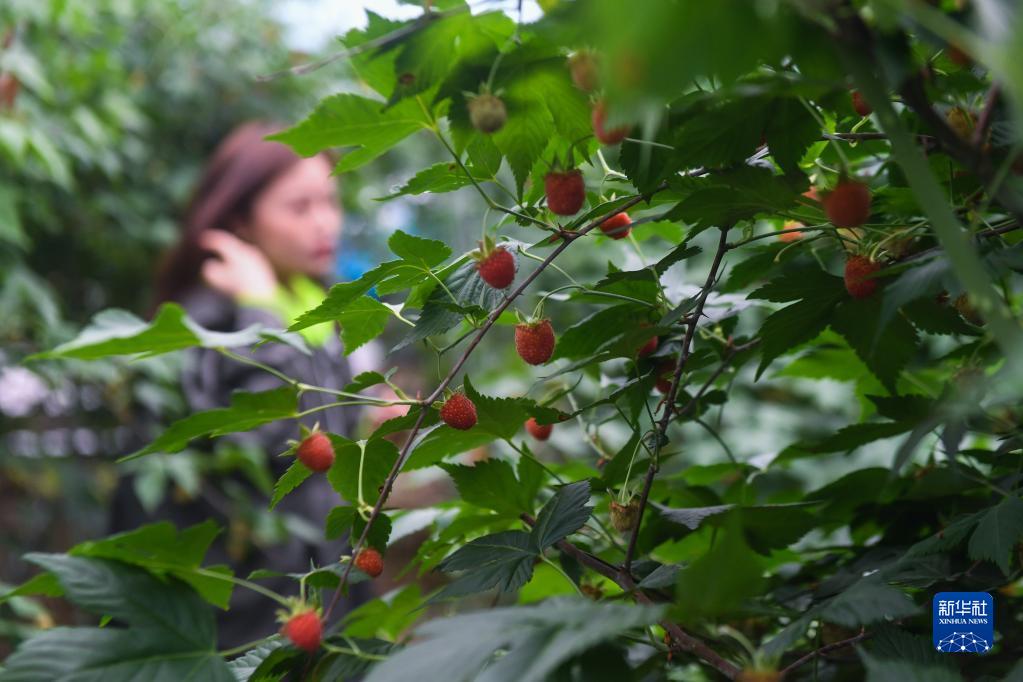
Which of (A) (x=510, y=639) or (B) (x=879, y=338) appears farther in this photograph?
(B) (x=879, y=338)

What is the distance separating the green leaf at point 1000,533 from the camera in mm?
393

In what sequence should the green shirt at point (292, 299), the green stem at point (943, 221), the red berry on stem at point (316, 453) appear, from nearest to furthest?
1. the green stem at point (943, 221)
2. the red berry on stem at point (316, 453)
3. the green shirt at point (292, 299)

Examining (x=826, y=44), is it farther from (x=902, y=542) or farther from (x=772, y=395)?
(x=772, y=395)

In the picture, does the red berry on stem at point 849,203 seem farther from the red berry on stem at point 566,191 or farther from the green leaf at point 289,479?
the green leaf at point 289,479

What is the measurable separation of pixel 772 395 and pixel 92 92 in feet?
6.00

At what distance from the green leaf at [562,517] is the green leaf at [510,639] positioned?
0.36ft

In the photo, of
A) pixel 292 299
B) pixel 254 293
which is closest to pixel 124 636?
pixel 254 293

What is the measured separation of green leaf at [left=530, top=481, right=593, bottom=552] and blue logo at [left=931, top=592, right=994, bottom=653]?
0.56 ft

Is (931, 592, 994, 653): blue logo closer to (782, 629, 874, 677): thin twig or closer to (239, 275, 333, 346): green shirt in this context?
(782, 629, 874, 677): thin twig

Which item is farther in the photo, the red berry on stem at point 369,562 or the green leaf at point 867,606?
the red berry on stem at point 369,562

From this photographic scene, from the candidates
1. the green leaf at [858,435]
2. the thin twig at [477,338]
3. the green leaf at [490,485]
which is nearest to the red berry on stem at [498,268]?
the thin twig at [477,338]

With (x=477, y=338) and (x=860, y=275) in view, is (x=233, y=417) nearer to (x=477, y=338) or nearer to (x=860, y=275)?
(x=477, y=338)

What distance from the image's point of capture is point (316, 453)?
454mm

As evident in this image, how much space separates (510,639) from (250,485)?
1.68 m
